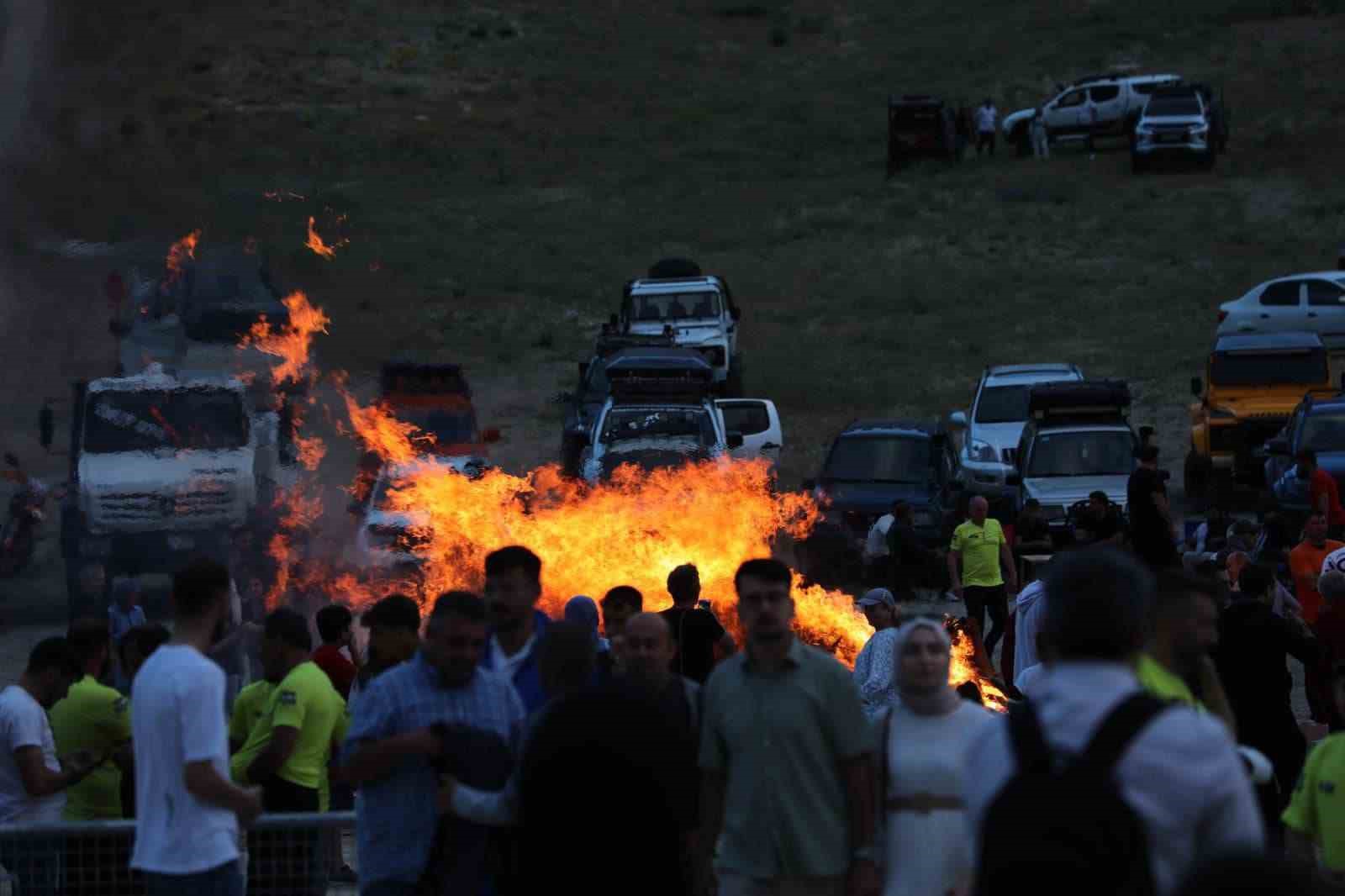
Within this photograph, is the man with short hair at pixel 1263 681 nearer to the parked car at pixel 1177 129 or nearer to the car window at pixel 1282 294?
the car window at pixel 1282 294

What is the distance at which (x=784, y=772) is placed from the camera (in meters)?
6.81

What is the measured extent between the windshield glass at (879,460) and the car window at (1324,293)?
9.61 meters

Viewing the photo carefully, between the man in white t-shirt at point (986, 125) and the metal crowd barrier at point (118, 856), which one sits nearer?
the metal crowd barrier at point (118, 856)

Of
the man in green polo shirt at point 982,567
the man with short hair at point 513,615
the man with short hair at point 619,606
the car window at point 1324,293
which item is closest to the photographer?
→ the man with short hair at point 513,615

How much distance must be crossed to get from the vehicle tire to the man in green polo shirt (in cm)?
936

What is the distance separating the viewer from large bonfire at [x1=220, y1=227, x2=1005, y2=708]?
1695 cm

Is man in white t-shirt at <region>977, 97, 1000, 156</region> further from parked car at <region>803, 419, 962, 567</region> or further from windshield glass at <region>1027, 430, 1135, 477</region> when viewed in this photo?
windshield glass at <region>1027, 430, 1135, 477</region>

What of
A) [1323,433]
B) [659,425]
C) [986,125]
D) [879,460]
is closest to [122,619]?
[659,425]

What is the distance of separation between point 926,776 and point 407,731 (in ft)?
5.18

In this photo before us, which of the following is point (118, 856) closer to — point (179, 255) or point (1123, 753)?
point (1123, 753)

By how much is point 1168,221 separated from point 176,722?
128ft

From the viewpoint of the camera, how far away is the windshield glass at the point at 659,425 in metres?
24.8

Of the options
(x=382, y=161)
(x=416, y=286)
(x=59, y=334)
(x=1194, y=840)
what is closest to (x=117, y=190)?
(x=59, y=334)

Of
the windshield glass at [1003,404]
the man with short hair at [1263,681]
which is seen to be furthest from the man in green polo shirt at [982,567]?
the windshield glass at [1003,404]
